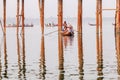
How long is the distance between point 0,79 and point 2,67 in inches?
156

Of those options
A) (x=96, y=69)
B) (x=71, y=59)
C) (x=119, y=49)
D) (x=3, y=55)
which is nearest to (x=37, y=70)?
(x=96, y=69)

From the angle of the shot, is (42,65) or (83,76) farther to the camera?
(42,65)

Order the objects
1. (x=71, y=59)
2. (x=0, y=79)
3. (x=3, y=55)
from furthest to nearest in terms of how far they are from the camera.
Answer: (x=3, y=55) < (x=71, y=59) < (x=0, y=79)

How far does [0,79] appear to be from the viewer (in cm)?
1938

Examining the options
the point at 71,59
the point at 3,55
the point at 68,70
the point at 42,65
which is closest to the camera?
the point at 68,70

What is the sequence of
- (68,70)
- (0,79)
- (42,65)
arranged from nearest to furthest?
(0,79) → (68,70) → (42,65)

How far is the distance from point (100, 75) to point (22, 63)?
20.3ft

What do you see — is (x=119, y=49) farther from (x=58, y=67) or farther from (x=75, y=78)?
(x=75, y=78)

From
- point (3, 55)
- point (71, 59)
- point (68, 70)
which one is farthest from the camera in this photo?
point (3, 55)

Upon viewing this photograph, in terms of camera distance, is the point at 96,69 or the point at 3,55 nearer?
the point at 96,69

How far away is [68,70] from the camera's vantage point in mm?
21906

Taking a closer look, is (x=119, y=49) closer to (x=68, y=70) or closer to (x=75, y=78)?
(x=68, y=70)

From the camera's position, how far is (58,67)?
23062 mm


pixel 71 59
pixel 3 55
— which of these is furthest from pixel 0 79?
pixel 3 55
